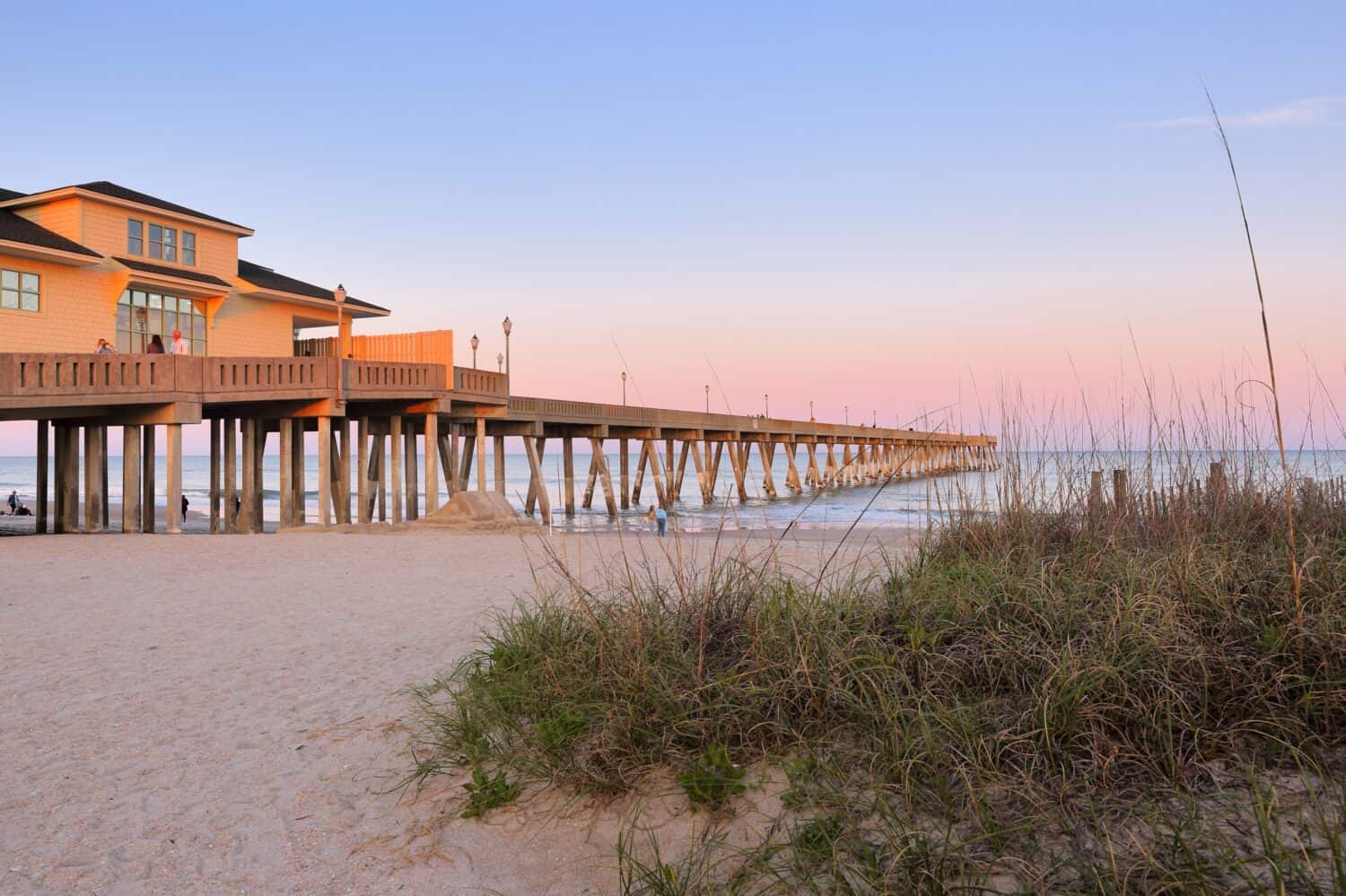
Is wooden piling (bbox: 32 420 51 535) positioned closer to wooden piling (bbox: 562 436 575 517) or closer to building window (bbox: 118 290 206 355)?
building window (bbox: 118 290 206 355)

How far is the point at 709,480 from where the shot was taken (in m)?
41.4

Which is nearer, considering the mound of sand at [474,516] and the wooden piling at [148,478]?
the mound of sand at [474,516]

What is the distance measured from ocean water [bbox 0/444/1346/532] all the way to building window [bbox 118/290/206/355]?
959 centimetres

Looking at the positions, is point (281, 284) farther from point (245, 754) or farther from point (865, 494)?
point (865, 494)

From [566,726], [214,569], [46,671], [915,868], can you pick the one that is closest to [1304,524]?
[915,868]

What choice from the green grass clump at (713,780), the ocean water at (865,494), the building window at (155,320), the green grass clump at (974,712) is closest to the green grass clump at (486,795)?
the green grass clump at (974,712)

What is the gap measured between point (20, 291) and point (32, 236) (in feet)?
3.90

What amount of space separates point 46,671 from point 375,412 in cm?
1617

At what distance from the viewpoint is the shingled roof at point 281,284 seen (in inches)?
985

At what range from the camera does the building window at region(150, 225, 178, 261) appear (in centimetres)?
2248

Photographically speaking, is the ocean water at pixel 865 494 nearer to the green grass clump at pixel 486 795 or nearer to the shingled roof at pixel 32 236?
the green grass clump at pixel 486 795

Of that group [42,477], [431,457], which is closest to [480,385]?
[431,457]

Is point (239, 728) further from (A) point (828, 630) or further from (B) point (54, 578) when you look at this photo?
(B) point (54, 578)

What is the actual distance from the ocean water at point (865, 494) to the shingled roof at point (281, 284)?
8611 millimetres
